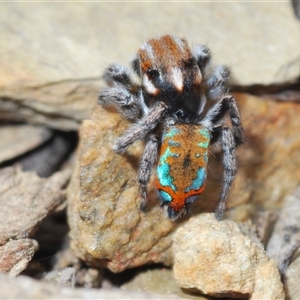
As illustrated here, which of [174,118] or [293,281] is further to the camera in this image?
[174,118]

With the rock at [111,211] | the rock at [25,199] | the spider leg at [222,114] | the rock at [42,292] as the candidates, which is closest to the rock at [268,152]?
→ the spider leg at [222,114]

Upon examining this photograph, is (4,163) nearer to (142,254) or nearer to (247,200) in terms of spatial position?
(142,254)

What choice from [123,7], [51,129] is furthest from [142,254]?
[123,7]

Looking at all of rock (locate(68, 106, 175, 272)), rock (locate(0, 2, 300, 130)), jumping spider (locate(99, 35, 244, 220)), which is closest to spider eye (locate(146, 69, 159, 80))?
jumping spider (locate(99, 35, 244, 220))

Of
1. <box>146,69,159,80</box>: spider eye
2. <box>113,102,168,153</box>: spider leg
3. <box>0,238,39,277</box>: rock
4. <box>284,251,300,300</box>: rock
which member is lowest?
<box>0,238,39,277</box>: rock

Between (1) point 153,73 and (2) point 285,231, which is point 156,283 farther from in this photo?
(1) point 153,73

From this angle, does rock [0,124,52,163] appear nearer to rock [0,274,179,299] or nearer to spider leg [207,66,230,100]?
spider leg [207,66,230,100]

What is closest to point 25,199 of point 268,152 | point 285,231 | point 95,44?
point 95,44
